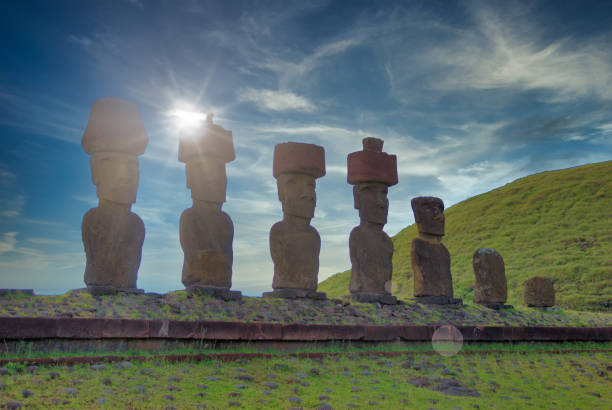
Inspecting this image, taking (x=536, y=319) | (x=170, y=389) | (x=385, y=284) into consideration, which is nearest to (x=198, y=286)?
(x=385, y=284)

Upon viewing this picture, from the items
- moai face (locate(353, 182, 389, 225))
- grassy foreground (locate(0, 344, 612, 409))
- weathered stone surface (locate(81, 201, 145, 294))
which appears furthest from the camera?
moai face (locate(353, 182, 389, 225))

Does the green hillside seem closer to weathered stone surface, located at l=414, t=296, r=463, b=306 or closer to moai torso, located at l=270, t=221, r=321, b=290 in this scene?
weathered stone surface, located at l=414, t=296, r=463, b=306

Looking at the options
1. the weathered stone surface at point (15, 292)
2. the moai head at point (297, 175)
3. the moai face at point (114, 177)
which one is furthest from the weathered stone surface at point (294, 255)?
the weathered stone surface at point (15, 292)

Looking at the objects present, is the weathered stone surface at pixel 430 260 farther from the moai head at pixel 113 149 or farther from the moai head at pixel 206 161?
the moai head at pixel 113 149

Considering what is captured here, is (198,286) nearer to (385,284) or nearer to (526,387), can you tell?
(385,284)

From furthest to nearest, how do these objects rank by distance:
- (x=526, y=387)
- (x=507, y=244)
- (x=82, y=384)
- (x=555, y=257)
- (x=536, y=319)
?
(x=507, y=244)
(x=555, y=257)
(x=536, y=319)
(x=526, y=387)
(x=82, y=384)

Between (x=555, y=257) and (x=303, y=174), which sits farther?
(x=555, y=257)

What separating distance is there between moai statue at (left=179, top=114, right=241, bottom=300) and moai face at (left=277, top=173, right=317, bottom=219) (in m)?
1.37

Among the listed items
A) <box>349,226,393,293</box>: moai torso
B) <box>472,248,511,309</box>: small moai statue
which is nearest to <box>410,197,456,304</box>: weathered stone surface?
<box>349,226,393,293</box>: moai torso

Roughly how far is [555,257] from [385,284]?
1504 cm

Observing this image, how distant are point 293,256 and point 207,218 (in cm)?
197

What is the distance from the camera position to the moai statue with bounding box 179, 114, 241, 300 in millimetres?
10430

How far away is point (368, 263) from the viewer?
12711mm

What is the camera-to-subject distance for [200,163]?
11008mm
